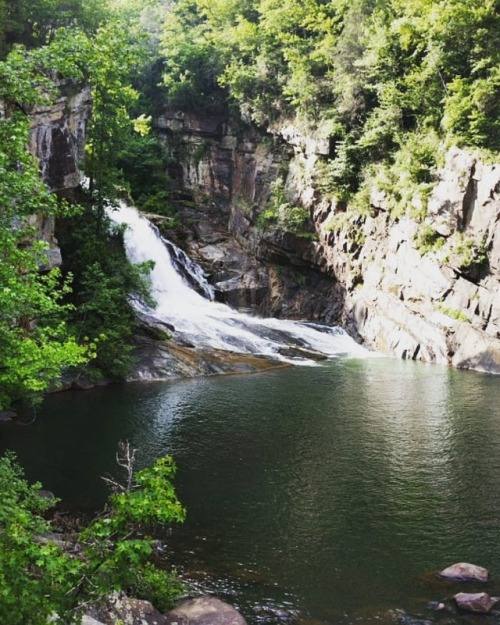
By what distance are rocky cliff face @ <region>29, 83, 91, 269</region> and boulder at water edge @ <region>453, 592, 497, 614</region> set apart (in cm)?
2188

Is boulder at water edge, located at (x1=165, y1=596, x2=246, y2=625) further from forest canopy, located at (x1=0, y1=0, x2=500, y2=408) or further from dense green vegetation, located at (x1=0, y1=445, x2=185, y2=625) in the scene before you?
forest canopy, located at (x1=0, y1=0, x2=500, y2=408)

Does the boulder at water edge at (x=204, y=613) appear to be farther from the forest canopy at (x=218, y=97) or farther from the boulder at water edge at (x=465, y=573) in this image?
the forest canopy at (x=218, y=97)

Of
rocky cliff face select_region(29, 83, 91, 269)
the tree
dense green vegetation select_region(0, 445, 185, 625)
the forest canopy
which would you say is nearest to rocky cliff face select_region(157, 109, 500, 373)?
the forest canopy

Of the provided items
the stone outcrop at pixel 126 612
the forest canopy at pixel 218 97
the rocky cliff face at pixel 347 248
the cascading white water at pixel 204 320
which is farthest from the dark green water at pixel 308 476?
the rocky cliff face at pixel 347 248

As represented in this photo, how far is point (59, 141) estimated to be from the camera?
27172 mm

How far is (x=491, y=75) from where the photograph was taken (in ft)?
110

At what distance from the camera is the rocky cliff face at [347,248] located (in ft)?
109

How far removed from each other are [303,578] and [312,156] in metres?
40.6

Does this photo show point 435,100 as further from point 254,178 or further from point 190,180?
point 190,180

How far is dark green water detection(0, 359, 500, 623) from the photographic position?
32.5 feet

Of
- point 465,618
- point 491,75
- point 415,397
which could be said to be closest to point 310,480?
point 465,618

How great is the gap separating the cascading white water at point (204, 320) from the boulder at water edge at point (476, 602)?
83.8 feet

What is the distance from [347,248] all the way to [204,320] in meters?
13.3

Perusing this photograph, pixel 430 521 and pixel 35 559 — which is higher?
pixel 35 559
